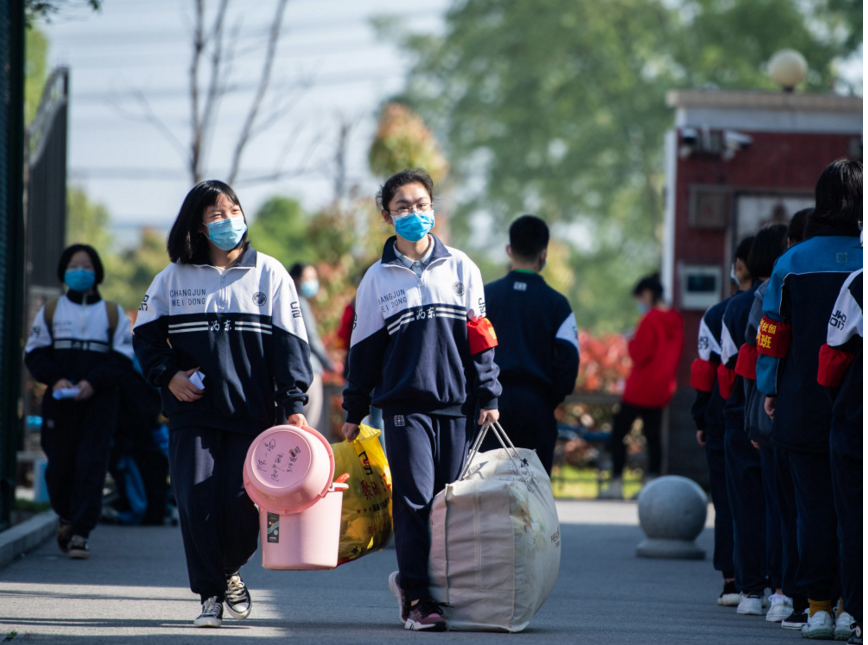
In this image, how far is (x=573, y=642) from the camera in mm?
5734

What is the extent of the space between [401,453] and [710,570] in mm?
4399

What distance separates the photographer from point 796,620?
657 cm

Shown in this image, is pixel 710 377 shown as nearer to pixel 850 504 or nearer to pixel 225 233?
pixel 850 504

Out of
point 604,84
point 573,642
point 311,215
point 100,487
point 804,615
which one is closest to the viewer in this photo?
point 573,642

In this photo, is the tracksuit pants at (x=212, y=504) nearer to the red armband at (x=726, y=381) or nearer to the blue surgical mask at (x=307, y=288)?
the red armband at (x=726, y=381)

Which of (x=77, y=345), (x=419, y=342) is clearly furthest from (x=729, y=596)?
(x=77, y=345)

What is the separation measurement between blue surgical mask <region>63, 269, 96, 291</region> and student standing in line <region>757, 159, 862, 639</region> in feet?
16.6

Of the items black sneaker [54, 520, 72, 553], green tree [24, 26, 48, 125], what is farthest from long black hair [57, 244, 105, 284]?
green tree [24, 26, 48, 125]

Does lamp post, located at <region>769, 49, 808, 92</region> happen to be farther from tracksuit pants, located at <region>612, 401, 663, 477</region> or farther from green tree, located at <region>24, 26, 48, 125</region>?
green tree, located at <region>24, 26, 48, 125</region>

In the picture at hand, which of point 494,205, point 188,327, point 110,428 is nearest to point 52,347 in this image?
point 110,428

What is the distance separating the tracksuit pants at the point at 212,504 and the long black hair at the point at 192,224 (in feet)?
2.66

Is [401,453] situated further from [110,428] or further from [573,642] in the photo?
[110,428]

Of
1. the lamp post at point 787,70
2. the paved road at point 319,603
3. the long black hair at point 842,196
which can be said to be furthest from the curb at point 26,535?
the lamp post at point 787,70

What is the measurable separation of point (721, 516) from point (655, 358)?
7.09m
